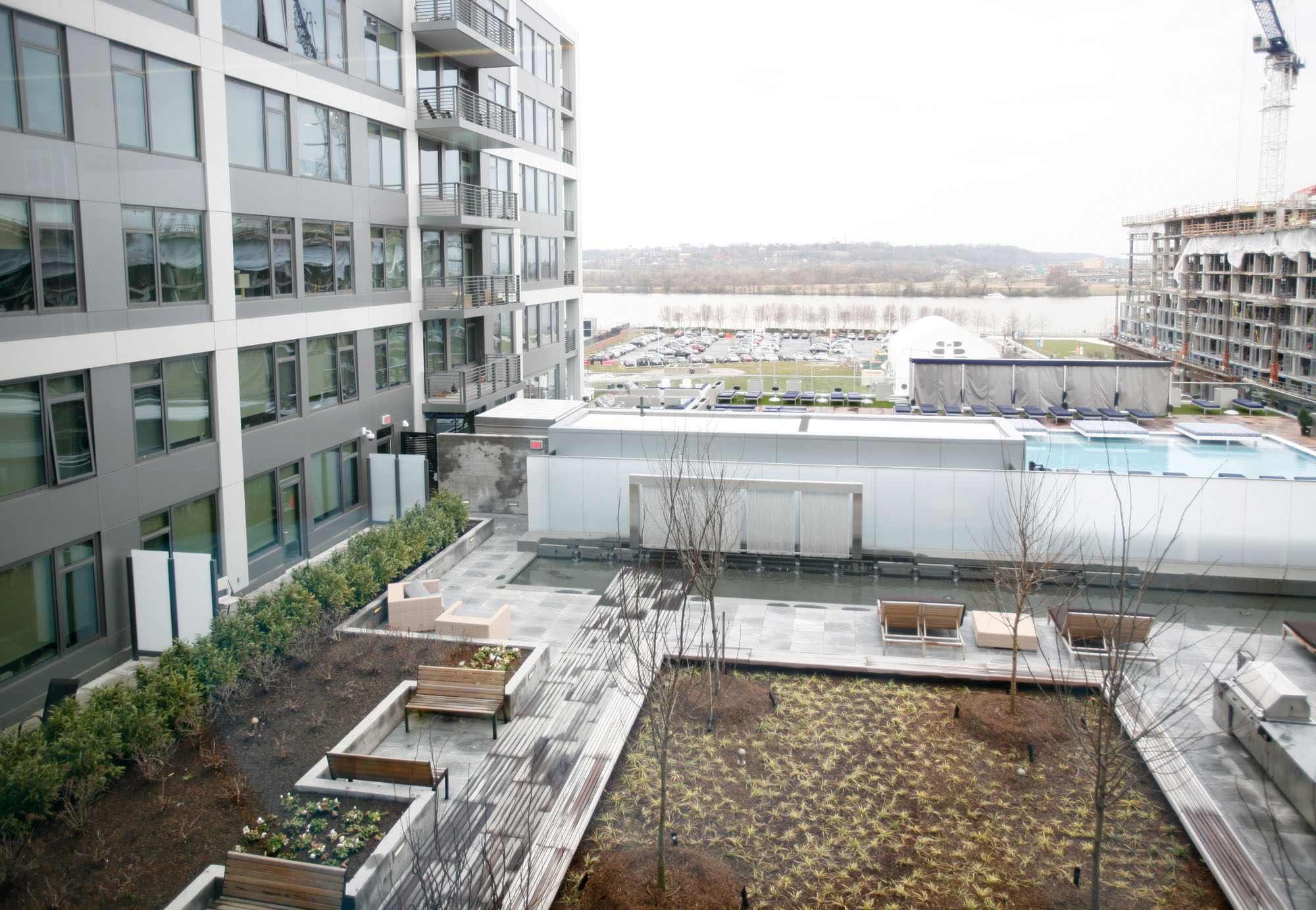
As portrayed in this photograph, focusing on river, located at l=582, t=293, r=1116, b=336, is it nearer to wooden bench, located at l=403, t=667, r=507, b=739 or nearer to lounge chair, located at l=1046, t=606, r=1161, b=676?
lounge chair, located at l=1046, t=606, r=1161, b=676

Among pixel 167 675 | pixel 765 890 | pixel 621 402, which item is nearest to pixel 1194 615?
pixel 765 890

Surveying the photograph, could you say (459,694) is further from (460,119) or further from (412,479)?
(460,119)

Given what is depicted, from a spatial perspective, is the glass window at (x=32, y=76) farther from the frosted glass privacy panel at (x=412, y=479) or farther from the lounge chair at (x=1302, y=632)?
the lounge chair at (x=1302, y=632)

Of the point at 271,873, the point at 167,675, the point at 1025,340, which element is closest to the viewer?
the point at 271,873

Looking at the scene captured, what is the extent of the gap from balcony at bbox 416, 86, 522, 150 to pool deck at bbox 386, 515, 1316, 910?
11357 mm

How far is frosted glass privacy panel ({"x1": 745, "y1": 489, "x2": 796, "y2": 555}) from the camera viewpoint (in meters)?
19.6

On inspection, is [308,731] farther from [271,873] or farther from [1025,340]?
[1025,340]

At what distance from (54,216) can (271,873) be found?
10.2m

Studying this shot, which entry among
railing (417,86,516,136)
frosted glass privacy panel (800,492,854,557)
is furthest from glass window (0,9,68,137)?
frosted glass privacy panel (800,492,854,557)

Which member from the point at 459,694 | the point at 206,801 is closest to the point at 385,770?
the point at 206,801

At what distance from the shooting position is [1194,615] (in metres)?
17.0

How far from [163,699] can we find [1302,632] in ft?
55.3

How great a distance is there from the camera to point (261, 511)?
62.6 ft

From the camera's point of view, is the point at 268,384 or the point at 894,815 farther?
the point at 268,384
